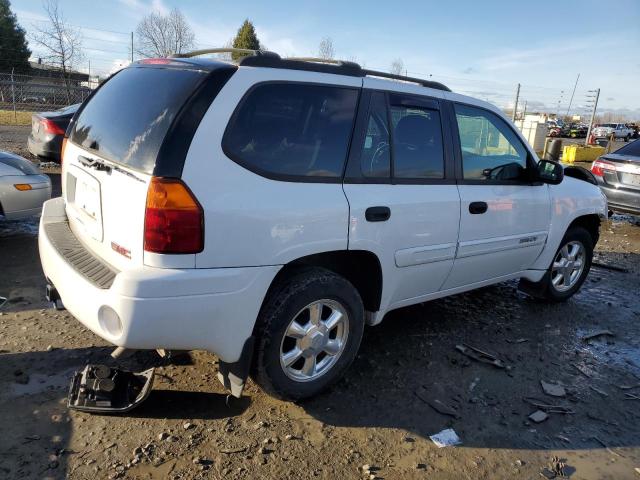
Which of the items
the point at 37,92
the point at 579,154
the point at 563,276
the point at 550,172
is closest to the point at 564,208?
the point at 550,172

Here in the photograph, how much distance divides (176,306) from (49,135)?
303 inches

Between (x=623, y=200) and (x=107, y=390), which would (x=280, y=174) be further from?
(x=623, y=200)

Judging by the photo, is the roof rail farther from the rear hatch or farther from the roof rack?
the rear hatch

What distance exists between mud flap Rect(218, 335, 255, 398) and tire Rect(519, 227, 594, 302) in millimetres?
3200

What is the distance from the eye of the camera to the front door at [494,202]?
368 cm

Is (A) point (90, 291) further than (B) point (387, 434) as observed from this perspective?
No

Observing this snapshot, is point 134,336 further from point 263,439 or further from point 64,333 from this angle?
point 64,333

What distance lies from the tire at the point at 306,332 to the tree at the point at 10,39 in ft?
125

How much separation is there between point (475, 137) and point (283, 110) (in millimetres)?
1817

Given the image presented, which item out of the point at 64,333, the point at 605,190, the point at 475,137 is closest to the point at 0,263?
the point at 64,333

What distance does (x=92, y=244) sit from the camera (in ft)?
9.25

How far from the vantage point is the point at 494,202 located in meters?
3.81

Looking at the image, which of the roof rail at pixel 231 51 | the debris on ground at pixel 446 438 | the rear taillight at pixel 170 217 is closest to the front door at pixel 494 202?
the debris on ground at pixel 446 438

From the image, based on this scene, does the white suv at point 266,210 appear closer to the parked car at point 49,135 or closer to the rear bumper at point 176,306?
the rear bumper at point 176,306
